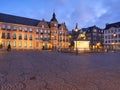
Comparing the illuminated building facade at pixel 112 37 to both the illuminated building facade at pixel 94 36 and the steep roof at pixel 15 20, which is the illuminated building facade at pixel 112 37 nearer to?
the illuminated building facade at pixel 94 36

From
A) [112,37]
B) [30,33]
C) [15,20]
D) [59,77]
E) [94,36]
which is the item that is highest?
[15,20]

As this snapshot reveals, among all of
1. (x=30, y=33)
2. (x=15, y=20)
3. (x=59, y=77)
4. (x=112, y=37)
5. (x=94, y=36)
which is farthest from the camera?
(x=94, y=36)

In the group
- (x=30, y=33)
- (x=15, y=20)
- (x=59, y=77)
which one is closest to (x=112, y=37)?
(x=30, y=33)

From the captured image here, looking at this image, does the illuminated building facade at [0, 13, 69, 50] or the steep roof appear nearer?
the illuminated building facade at [0, 13, 69, 50]

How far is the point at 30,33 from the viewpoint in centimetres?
6712

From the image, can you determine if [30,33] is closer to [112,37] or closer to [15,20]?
[15,20]

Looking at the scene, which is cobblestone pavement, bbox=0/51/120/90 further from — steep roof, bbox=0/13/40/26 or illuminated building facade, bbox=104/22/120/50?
illuminated building facade, bbox=104/22/120/50

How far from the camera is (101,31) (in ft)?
309

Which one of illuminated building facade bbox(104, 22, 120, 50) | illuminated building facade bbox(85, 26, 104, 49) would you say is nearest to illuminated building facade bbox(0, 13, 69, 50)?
illuminated building facade bbox(85, 26, 104, 49)

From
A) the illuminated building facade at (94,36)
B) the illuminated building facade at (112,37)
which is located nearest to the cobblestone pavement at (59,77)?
the illuminated building facade at (112,37)

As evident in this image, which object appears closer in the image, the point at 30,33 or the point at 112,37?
the point at 30,33

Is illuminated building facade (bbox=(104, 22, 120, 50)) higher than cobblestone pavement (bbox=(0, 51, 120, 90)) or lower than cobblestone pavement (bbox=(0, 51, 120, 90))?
higher

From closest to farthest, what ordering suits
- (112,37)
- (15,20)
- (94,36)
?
1. (15,20)
2. (112,37)
3. (94,36)

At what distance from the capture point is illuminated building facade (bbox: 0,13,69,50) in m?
60.3
